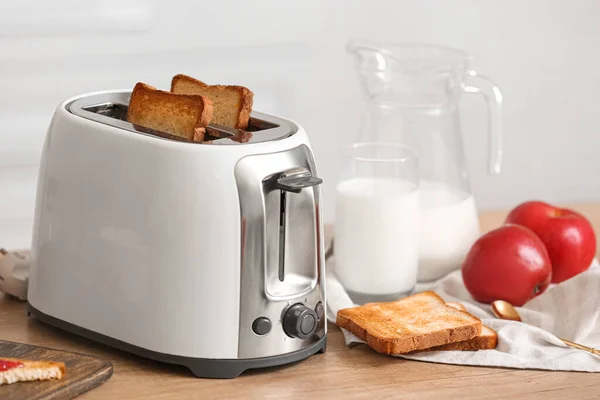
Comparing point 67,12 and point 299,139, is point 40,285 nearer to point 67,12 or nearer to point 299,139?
point 299,139

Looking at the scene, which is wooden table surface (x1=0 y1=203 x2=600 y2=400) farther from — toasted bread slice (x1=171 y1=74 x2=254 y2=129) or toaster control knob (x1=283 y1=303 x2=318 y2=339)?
toasted bread slice (x1=171 y1=74 x2=254 y2=129)

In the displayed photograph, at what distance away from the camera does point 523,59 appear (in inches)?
90.5

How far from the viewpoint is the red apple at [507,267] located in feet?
4.45

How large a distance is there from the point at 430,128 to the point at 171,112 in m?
0.45

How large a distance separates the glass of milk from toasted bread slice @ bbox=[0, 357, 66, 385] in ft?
1.55

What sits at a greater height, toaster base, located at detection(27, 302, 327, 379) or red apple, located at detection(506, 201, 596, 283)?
red apple, located at detection(506, 201, 596, 283)

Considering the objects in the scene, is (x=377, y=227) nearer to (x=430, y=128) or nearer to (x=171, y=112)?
(x=430, y=128)

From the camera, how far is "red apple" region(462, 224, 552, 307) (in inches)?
53.4

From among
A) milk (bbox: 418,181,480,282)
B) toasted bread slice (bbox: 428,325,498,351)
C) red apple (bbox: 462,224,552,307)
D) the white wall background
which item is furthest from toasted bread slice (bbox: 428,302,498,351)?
the white wall background

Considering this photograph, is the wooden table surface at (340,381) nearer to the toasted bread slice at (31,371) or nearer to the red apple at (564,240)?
the toasted bread slice at (31,371)

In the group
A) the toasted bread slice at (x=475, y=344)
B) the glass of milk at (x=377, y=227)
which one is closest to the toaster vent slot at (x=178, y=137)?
the glass of milk at (x=377, y=227)

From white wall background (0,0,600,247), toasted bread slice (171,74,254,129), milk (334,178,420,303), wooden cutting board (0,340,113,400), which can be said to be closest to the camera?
wooden cutting board (0,340,113,400)

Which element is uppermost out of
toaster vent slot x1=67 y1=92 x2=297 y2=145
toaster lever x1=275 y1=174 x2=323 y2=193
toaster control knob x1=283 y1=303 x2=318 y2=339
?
toaster vent slot x1=67 y1=92 x2=297 y2=145

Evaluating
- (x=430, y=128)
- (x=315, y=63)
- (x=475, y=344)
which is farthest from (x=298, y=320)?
(x=315, y=63)
